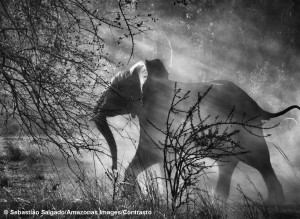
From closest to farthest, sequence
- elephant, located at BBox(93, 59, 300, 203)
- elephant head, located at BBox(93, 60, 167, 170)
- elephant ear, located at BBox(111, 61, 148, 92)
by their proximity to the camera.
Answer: elephant, located at BBox(93, 59, 300, 203) → elephant head, located at BBox(93, 60, 167, 170) → elephant ear, located at BBox(111, 61, 148, 92)

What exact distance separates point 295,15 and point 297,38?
596 mm

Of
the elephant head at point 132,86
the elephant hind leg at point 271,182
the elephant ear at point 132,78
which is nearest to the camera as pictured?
the elephant hind leg at point 271,182

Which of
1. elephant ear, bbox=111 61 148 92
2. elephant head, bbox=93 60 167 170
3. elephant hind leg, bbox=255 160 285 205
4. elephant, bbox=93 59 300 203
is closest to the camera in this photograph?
elephant hind leg, bbox=255 160 285 205

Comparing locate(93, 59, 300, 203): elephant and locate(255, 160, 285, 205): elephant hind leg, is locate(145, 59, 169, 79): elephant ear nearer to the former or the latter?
locate(93, 59, 300, 203): elephant

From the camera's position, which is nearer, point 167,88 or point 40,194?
point 40,194


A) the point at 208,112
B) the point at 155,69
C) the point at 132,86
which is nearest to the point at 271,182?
the point at 208,112

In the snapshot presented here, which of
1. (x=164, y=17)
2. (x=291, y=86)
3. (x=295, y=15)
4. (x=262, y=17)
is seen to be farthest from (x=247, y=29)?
(x=164, y=17)

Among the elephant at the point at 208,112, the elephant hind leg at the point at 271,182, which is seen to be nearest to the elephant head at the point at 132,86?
the elephant at the point at 208,112

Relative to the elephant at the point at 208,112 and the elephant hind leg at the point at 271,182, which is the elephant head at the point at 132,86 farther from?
the elephant hind leg at the point at 271,182

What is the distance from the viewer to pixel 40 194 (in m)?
3.37

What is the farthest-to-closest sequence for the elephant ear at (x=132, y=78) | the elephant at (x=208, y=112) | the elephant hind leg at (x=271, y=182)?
the elephant ear at (x=132, y=78) → the elephant at (x=208, y=112) → the elephant hind leg at (x=271, y=182)

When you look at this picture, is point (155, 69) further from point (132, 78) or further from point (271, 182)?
point (271, 182)

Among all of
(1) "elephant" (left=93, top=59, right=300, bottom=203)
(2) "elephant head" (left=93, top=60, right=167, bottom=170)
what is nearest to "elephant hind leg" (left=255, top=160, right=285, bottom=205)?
(1) "elephant" (left=93, top=59, right=300, bottom=203)

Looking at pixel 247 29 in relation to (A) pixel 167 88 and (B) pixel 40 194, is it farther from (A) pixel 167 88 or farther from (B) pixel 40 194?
(B) pixel 40 194
